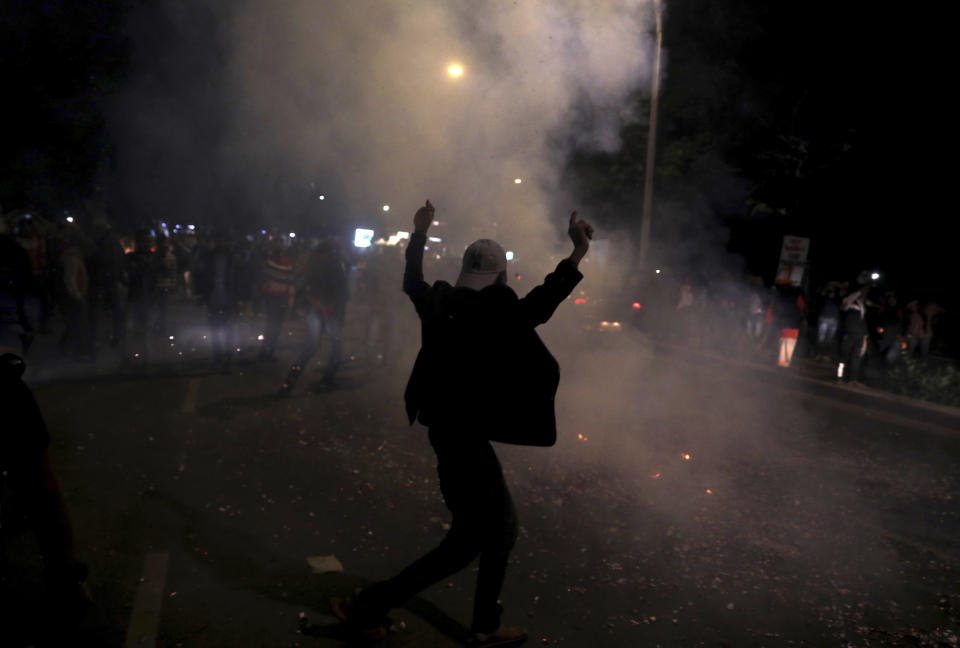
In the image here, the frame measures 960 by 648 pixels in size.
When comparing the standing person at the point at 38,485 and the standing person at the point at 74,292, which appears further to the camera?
the standing person at the point at 74,292

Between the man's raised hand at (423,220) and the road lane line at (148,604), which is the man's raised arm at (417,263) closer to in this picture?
the man's raised hand at (423,220)

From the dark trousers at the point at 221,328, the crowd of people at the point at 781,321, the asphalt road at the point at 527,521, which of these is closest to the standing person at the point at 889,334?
the crowd of people at the point at 781,321

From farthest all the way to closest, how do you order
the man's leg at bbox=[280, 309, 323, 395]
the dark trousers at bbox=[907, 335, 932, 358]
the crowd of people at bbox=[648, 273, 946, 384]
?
1. the dark trousers at bbox=[907, 335, 932, 358]
2. the crowd of people at bbox=[648, 273, 946, 384]
3. the man's leg at bbox=[280, 309, 323, 395]

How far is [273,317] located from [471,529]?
7.50 m

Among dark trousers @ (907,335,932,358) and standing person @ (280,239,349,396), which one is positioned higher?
standing person @ (280,239,349,396)

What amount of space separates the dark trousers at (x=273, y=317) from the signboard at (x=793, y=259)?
26.3 feet

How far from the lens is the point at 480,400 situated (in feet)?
8.75

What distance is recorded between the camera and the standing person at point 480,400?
2.63 metres

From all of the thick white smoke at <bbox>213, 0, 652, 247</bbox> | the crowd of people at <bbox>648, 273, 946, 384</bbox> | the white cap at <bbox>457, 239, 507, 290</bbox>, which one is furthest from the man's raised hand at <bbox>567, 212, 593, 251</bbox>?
the crowd of people at <bbox>648, 273, 946, 384</bbox>

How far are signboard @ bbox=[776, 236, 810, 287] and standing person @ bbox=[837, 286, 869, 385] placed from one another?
1877 millimetres

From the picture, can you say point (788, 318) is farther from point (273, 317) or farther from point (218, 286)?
point (218, 286)

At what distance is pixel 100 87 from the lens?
10.7 metres

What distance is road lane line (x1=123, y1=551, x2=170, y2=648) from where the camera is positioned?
2961 mm

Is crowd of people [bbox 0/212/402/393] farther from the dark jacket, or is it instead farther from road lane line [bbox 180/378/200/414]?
the dark jacket
